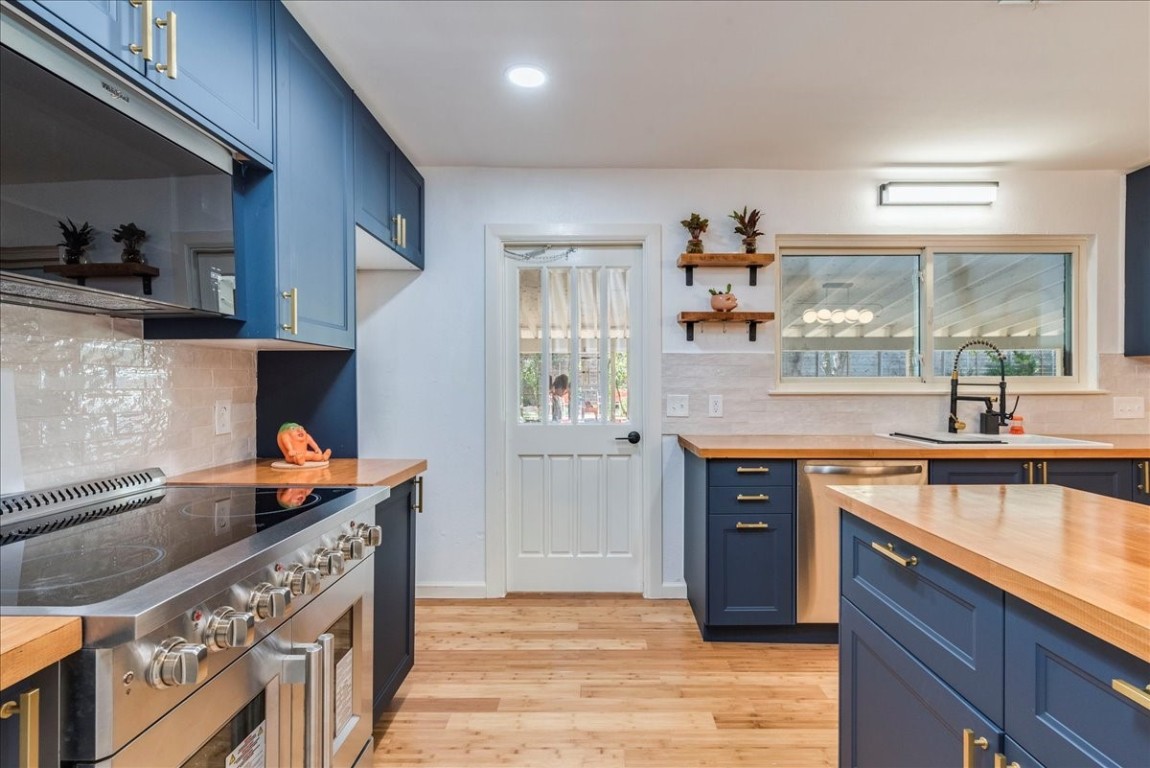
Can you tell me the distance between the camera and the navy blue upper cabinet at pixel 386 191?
220cm

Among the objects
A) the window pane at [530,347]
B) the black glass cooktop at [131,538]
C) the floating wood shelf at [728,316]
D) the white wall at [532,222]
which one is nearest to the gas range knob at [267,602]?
the black glass cooktop at [131,538]

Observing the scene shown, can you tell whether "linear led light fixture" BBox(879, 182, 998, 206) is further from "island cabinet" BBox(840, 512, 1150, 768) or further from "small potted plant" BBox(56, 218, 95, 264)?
"small potted plant" BBox(56, 218, 95, 264)

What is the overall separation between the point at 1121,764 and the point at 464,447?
2.65 metres

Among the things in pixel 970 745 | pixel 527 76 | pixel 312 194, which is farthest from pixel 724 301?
pixel 970 745

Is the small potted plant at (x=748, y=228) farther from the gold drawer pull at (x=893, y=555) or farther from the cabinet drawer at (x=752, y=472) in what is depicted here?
the gold drawer pull at (x=893, y=555)

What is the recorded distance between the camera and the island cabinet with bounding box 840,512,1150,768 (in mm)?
725

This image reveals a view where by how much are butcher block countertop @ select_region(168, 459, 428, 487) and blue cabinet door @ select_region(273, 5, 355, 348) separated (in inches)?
17.9

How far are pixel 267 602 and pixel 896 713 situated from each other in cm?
132

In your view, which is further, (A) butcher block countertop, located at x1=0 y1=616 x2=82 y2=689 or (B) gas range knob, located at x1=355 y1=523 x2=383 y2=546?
(B) gas range knob, located at x1=355 y1=523 x2=383 y2=546

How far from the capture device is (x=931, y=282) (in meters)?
3.08

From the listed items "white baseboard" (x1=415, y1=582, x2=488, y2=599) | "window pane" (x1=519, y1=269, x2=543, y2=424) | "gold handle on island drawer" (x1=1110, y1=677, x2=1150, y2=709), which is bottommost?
"white baseboard" (x1=415, y1=582, x2=488, y2=599)

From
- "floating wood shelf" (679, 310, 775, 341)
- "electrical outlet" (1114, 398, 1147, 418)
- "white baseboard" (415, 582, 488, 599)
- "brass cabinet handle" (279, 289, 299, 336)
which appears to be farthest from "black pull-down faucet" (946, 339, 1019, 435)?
"brass cabinet handle" (279, 289, 299, 336)

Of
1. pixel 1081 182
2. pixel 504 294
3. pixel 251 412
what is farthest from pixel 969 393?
pixel 251 412

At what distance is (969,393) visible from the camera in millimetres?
3049
